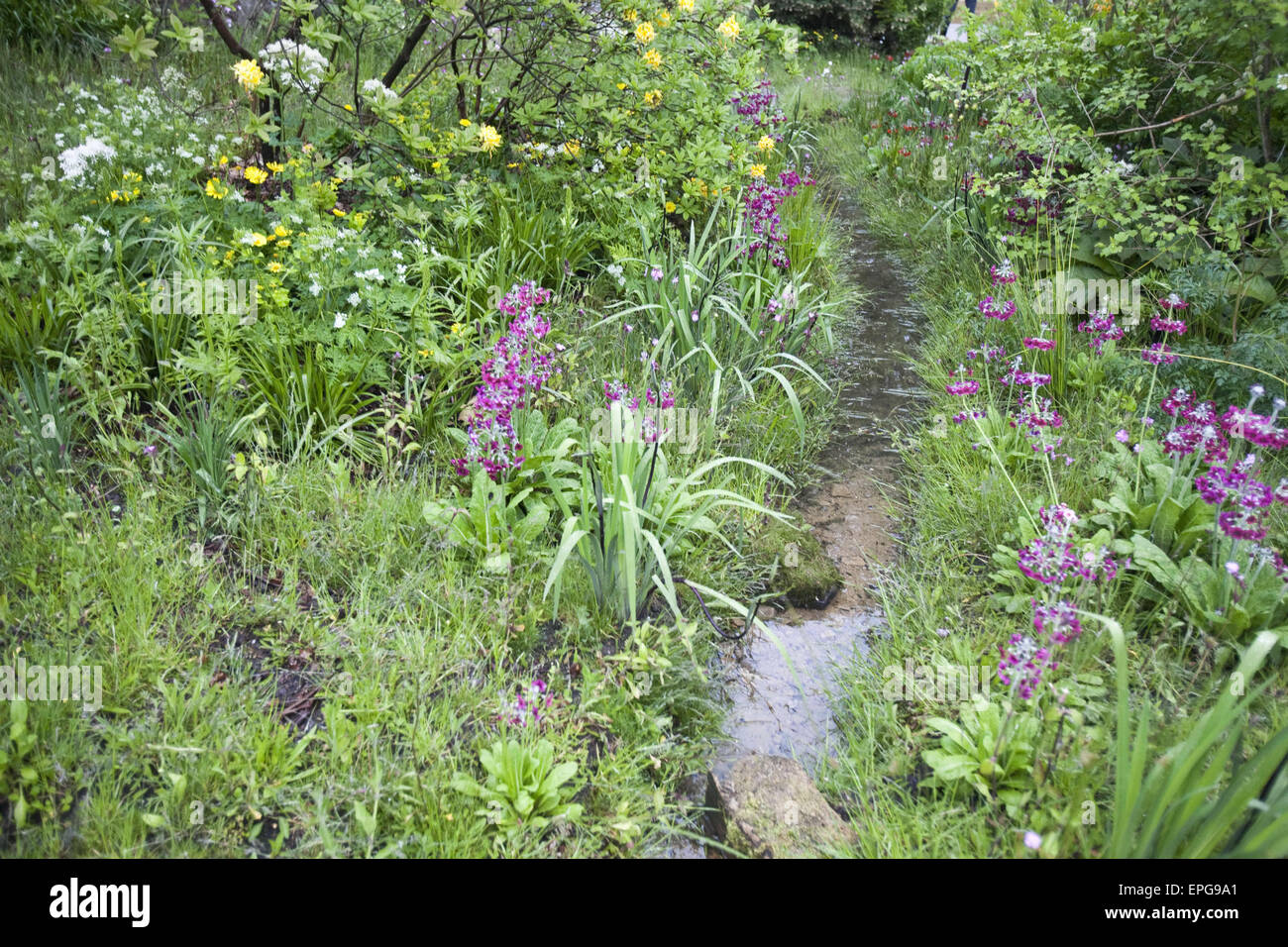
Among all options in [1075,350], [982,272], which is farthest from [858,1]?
[1075,350]

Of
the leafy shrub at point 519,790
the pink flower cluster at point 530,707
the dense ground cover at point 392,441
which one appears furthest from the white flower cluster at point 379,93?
the leafy shrub at point 519,790

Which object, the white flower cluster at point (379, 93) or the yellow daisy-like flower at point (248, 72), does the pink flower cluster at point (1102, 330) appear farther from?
the yellow daisy-like flower at point (248, 72)

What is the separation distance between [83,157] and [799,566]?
3345mm

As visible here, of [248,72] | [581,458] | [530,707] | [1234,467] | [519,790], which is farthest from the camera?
[248,72]

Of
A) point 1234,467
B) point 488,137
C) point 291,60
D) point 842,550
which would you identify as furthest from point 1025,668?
point 291,60

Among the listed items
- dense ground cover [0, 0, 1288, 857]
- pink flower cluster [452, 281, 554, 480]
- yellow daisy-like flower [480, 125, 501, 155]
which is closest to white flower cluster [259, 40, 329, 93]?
dense ground cover [0, 0, 1288, 857]

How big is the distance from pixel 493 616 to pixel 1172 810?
5.53 feet

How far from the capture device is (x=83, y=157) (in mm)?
3316

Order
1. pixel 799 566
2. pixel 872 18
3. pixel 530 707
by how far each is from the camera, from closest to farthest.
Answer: pixel 530 707 < pixel 799 566 < pixel 872 18

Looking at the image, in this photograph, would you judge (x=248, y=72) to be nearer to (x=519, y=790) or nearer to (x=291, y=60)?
(x=291, y=60)

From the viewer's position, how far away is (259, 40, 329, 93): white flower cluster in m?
3.30

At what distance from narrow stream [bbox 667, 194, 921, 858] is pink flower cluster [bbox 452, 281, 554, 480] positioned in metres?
0.96

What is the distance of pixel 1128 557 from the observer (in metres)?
2.39
